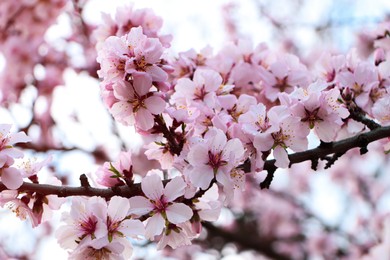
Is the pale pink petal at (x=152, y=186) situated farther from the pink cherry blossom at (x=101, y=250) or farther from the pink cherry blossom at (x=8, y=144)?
the pink cherry blossom at (x=8, y=144)

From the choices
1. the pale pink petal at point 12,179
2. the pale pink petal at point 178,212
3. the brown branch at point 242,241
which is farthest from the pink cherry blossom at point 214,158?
the brown branch at point 242,241

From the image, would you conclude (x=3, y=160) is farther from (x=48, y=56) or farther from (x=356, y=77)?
(x=48, y=56)

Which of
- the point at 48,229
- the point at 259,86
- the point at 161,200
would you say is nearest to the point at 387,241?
the point at 259,86

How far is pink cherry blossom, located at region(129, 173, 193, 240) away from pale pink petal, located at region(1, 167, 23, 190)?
0.31m

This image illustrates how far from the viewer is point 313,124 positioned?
1551mm

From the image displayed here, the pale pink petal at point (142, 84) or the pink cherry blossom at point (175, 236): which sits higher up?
the pale pink petal at point (142, 84)

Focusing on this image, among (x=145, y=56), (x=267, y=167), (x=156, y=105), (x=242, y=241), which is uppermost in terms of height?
(x=145, y=56)

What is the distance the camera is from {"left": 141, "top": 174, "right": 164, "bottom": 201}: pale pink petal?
4.71 ft

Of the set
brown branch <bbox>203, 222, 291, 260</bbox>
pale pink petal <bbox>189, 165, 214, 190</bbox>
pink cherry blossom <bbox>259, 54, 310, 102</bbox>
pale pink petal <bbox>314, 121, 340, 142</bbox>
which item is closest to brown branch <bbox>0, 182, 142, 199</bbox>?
pale pink petal <bbox>189, 165, 214, 190</bbox>

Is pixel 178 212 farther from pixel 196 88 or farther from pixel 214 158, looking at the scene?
pixel 196 88

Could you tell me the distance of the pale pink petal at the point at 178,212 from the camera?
1413 millimetres

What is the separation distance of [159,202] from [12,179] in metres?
0.40

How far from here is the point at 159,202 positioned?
56.8 inches

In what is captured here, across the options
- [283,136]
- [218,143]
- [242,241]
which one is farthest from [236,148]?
[242,241]
